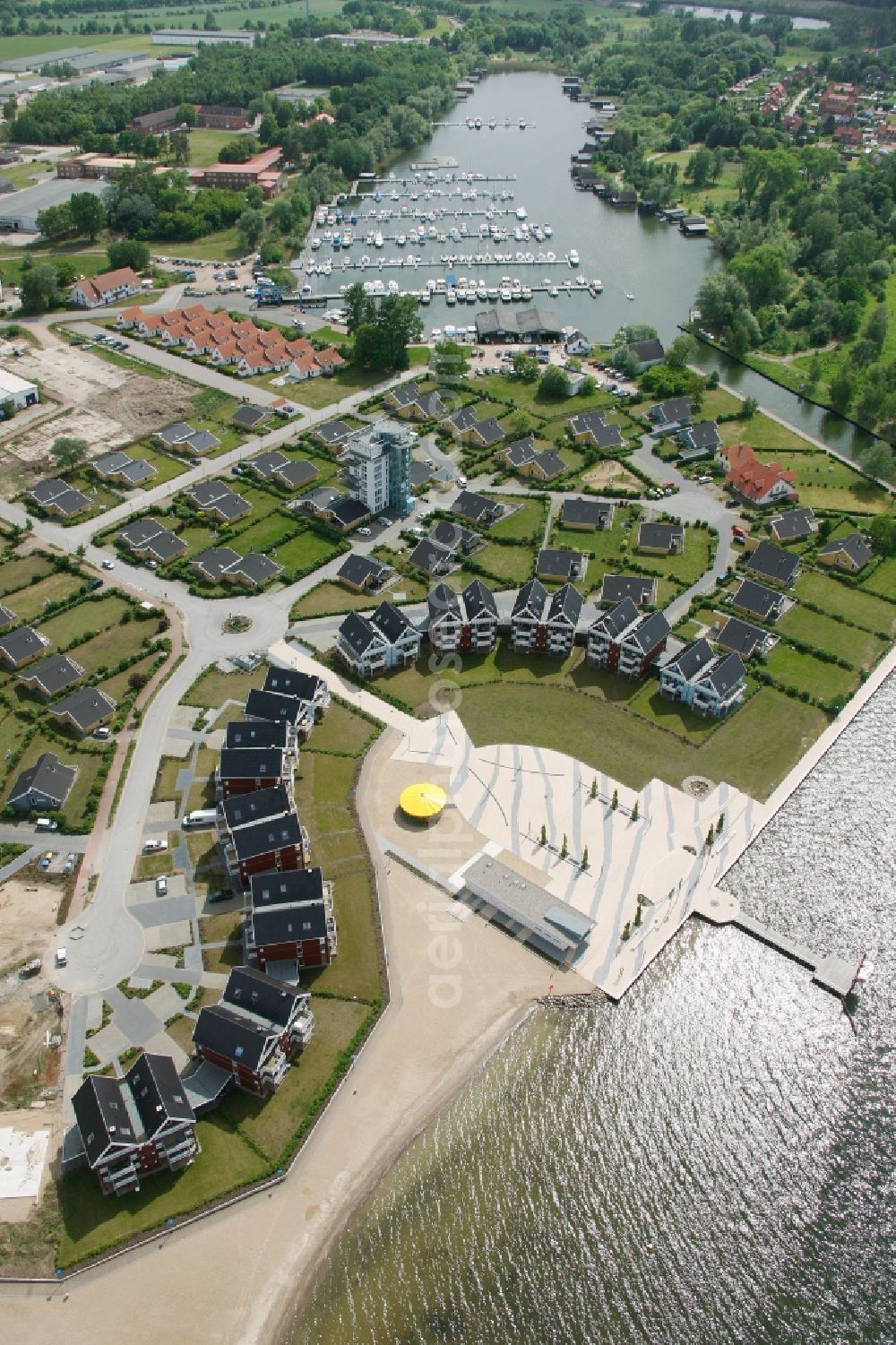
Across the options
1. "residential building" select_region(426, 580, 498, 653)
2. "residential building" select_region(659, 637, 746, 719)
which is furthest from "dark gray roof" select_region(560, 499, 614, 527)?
"residential building" select_region(659, 637, 746, 719)

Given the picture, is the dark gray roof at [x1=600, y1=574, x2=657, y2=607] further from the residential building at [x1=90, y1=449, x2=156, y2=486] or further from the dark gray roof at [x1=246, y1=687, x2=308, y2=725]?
the residential building at [x1=90, y1=449, x2=156, y2=486]

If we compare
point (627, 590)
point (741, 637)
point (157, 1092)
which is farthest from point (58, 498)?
point (157, 1092)

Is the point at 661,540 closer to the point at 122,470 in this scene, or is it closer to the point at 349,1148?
the point at 122,470

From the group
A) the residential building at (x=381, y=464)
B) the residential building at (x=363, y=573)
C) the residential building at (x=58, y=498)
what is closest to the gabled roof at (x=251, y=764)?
the residential building at (x=363, y=573)

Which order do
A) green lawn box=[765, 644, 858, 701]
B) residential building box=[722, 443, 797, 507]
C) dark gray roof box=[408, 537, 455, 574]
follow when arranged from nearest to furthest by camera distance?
green lawn box=[765, 644, 858, 701]
dark gray roof box=[408, 537, 455, 574]
residential building box=[722, 443, 797, 507]

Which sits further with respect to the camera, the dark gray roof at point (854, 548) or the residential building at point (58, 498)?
the residential building at point (58, 498)

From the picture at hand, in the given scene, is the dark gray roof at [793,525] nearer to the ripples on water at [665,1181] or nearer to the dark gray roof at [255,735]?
the ripples on water at [665,1181]
